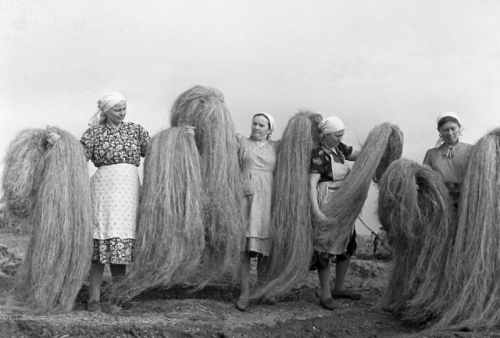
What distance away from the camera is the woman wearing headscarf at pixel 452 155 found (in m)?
5.42

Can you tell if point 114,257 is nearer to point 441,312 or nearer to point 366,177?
point 366,177

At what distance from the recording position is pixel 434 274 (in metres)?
5.29

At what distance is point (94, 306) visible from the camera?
214 inches

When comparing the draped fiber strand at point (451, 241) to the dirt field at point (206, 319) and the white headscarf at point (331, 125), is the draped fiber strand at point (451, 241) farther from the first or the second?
the white headscarf at point (331, 125)

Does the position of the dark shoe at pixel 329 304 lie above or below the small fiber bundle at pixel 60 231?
below

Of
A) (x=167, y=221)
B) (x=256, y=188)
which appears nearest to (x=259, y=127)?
(x=256, y=188)

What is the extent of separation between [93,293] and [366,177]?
8.74 ft

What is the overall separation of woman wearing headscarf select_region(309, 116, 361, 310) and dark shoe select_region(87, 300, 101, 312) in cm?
198

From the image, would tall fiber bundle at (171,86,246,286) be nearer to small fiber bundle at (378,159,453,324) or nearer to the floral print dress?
the floral print dress

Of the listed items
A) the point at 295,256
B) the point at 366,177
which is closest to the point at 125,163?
the point at 295,256

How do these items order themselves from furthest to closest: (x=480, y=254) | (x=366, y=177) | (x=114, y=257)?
(x=366, y=177), (x=114, y=257), (x=480, y=254)

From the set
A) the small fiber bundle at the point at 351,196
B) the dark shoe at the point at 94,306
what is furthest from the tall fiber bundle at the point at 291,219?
the dark shoe at the point at 94,306

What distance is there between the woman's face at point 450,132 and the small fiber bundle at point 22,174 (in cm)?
350

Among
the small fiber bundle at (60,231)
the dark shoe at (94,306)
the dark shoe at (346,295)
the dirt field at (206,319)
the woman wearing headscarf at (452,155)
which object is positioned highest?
the woman wearing headscarf at (452,155)
